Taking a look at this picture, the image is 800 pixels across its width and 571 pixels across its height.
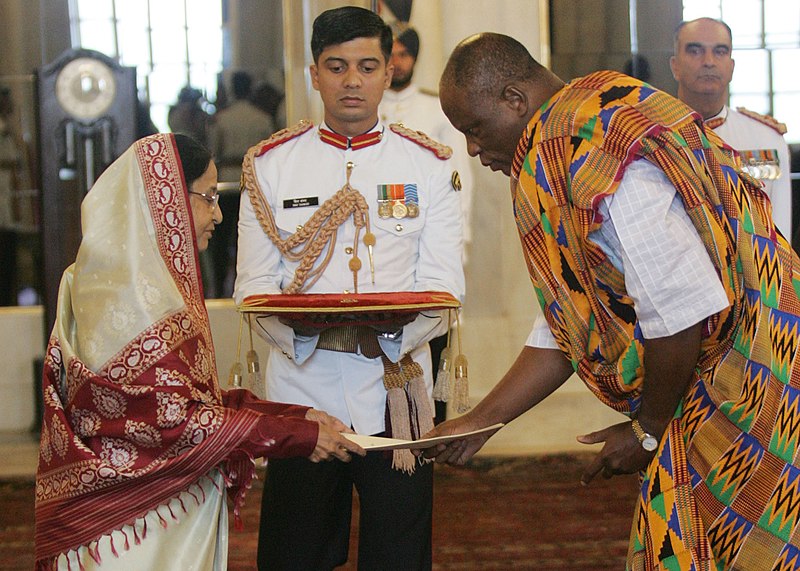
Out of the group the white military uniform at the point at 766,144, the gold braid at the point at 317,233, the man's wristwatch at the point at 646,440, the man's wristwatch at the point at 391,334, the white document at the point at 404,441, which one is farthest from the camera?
the white military uniform at the point at 766,144

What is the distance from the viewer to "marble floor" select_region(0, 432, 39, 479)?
17.9ft

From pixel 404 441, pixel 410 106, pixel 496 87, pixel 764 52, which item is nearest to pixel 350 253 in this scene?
pixel 404 441

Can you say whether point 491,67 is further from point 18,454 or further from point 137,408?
point 18,454

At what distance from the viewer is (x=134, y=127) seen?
18.3ft

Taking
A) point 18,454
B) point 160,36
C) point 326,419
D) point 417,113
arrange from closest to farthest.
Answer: point 326,419
point 417,113
point 18,454
point 160,36

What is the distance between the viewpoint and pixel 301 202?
9.86 feet

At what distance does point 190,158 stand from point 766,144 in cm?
251

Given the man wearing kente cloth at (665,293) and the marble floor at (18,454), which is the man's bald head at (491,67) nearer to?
the man wearing kente cloth at (665,293)

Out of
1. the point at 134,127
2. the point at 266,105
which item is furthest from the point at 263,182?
the point at 266,105

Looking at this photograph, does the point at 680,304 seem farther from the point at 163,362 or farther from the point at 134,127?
the point at 134,127

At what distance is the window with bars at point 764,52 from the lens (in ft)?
24.0

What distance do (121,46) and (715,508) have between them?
615 centimetres

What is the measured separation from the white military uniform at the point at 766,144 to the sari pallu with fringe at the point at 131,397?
7.42 ft

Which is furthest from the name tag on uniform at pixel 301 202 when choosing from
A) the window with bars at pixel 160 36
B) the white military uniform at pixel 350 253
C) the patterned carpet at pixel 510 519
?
the window with bars at pixel 160 36
